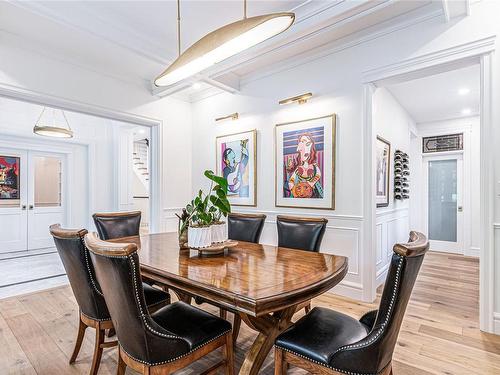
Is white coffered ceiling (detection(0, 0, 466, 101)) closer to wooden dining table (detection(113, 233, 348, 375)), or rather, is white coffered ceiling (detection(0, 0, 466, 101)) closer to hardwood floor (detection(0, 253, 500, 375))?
wooden dining table (detection(113, 233, 348, 375))

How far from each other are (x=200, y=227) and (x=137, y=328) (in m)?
0.82

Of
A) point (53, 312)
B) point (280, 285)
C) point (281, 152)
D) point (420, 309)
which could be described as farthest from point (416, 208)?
point (53, 312)

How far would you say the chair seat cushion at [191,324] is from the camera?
143 centimetres

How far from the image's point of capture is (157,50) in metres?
3.24

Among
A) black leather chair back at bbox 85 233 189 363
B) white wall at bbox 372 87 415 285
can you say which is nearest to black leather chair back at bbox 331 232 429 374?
black leather chair back at bbox 85 233 189 363

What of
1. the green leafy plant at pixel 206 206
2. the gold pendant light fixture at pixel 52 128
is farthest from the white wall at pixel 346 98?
the gold pendant light fixture at pixel 52 128

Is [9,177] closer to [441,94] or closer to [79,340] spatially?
[79,340]

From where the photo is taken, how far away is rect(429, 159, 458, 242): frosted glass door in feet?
18.4

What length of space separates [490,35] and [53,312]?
4.75 metres

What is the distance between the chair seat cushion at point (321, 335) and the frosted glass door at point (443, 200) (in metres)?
5.35

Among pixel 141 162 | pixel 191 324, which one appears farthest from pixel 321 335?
pixel 141 162

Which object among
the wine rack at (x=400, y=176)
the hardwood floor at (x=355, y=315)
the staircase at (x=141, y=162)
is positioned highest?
the staircase at (x=141, y=162)

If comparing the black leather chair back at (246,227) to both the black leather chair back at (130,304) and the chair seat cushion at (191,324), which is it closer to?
the chair seat cushion at (191,324)

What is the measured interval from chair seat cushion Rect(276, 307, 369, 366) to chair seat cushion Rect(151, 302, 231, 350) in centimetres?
34
